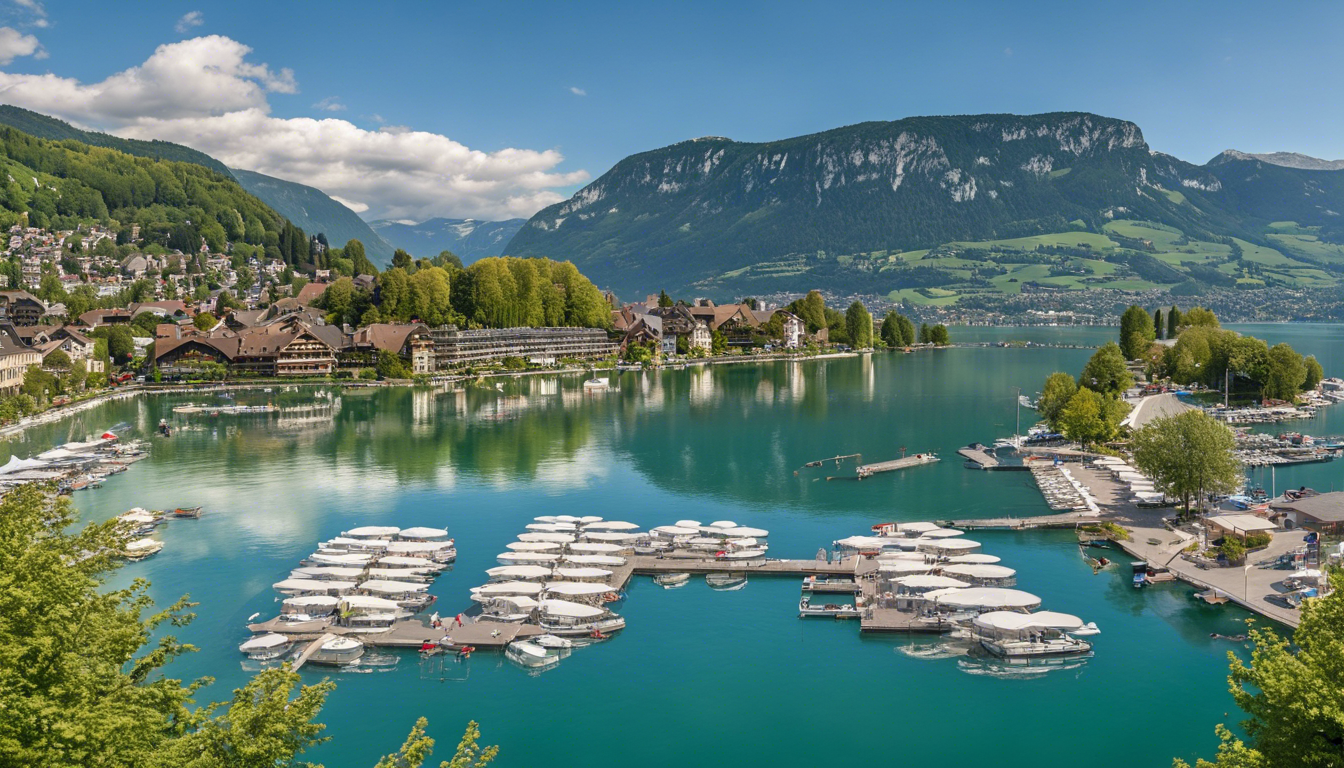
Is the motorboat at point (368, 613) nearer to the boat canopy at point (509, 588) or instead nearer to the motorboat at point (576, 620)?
the boat canopy at point (509, 588)

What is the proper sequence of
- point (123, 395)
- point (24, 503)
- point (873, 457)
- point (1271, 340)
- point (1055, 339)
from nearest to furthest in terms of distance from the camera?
point (24, 503) → point (873, 457) → point (123, 395) → point (1271, 340) → point (1055, 339)

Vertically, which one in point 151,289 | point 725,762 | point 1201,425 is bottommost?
point 725,762

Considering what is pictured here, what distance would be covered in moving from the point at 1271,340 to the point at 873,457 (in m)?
125

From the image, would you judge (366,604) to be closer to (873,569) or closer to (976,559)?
(873,569)

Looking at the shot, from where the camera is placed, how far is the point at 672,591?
92.9 feet

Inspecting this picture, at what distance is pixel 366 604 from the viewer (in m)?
25.2

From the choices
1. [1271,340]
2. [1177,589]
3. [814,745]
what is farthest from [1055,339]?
[814,745]

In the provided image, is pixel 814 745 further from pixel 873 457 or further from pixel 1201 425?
pixel 873 457

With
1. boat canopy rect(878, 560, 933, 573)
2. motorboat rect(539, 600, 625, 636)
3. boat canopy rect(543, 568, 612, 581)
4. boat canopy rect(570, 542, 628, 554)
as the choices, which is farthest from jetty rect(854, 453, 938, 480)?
motorboat rect(539, 600, 625, 636)

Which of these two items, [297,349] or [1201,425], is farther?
[297,349]

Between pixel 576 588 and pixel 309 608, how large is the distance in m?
7.09

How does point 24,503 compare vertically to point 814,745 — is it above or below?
above

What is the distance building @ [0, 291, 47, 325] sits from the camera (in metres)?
91.8

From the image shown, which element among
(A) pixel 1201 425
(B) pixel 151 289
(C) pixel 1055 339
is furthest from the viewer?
(C) pixel 1055 339
